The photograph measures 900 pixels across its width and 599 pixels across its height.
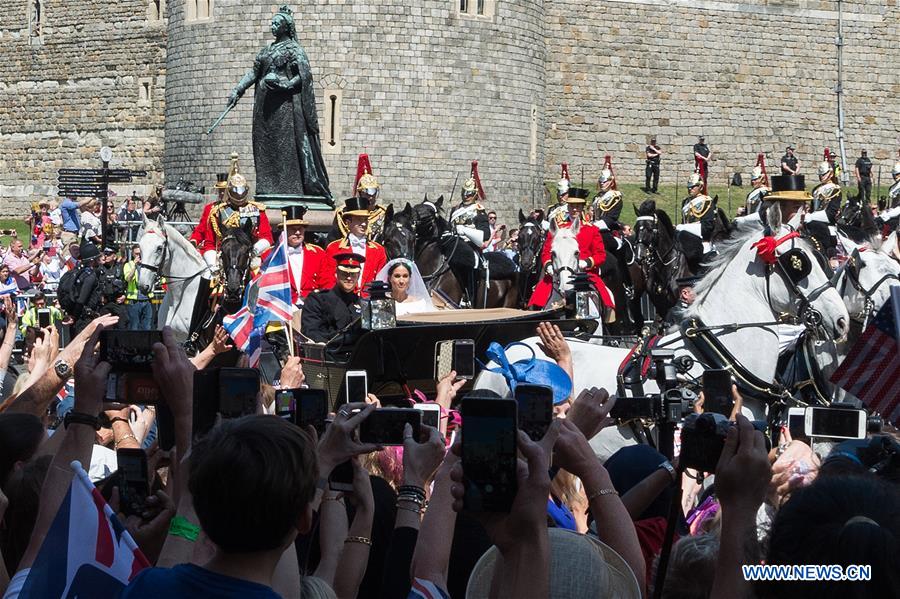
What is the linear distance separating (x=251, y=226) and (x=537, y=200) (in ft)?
72.0

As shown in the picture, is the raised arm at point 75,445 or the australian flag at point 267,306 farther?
the australian flag at point 267,306

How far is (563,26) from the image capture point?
38.7 metres

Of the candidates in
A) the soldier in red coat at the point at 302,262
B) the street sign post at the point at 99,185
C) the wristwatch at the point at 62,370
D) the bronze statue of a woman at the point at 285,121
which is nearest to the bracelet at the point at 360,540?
the wristwatch at the point at 62,370

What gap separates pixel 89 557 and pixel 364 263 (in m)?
8.83

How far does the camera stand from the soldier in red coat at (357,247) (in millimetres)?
11727

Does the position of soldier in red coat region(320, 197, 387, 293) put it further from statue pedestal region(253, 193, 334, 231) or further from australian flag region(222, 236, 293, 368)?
australian flag region(222, 236, 293, 368)

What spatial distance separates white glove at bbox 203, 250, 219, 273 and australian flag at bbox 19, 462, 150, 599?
30.4 ft

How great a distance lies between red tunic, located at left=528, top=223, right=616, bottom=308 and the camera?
13.3 metres

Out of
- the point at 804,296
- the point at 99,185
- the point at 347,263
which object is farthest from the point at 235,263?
the point at 99,185

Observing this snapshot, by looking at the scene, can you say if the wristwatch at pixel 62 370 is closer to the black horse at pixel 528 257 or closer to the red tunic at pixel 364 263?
the red tunic at pixel 364 263

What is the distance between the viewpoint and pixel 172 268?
12125 mm

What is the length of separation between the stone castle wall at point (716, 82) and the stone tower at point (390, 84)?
616 centimetres

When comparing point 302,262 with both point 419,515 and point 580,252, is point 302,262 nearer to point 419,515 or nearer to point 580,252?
point 580,252

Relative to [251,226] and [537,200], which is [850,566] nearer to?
[251,226]
